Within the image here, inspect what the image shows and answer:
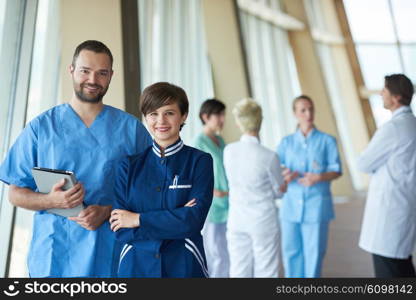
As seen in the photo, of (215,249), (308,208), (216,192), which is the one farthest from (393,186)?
(215,249)

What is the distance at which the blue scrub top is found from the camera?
2.33 m

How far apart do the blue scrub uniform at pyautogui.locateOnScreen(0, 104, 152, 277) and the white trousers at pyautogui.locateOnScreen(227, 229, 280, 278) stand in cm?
99

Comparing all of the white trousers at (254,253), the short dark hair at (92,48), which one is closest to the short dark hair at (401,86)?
the white trousers at (254,253)

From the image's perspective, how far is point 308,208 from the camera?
2.33 m

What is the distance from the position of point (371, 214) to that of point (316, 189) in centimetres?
44

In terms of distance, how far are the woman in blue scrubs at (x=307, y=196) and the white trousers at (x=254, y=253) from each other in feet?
1.20

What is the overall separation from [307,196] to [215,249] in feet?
2.02

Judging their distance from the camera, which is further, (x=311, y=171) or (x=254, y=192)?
(x=311, y=171)

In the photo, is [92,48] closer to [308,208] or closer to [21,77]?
[21,77]

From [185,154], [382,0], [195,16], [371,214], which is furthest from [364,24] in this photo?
[185,154]

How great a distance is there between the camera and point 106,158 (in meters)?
1.15

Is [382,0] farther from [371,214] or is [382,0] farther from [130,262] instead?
[130,262]

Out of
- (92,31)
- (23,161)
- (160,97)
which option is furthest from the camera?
(92,31)

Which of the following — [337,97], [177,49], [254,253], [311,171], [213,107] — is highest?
[337,97]
